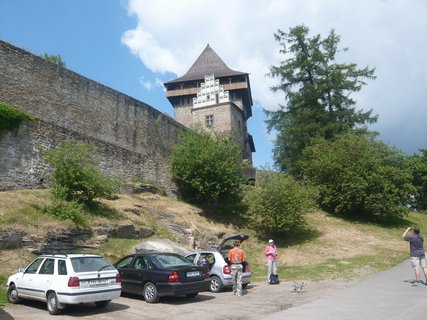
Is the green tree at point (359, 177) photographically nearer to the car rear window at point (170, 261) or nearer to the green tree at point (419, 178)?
the green tree at point (419, 178)

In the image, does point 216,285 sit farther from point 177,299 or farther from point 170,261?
point 170,261

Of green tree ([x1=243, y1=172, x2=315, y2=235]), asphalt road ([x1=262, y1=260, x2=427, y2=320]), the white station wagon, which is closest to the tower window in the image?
green tree ([x1=243, y1=172, x2=315, y2=235])

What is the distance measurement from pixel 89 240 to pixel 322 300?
8.94 m

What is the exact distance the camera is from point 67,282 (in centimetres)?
874

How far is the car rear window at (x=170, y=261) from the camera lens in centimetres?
1055

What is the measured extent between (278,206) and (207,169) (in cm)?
474

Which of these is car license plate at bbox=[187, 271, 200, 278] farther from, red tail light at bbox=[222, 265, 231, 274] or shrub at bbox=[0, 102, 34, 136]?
shrub at bbox=[0, 102, 34, 136]

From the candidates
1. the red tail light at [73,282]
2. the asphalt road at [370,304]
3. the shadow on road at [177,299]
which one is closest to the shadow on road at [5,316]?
the red tail light at [73,282]

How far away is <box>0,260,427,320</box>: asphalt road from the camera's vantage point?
319 inches

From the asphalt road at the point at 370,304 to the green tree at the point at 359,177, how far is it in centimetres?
1412

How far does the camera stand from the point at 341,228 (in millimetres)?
24766

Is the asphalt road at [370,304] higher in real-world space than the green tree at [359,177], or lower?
lower

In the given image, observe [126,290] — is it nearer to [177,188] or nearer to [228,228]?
[228,228]

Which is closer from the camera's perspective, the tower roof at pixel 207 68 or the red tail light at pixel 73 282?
the red tail light at pixel 73 282
